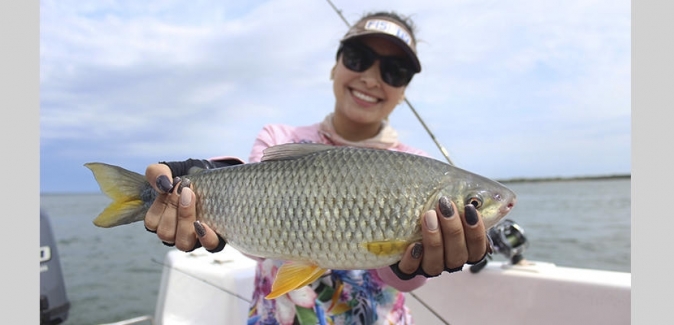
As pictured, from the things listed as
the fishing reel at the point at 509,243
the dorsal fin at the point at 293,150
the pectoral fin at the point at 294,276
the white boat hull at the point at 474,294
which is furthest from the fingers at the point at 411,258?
the fishing reel at the point at 509,243

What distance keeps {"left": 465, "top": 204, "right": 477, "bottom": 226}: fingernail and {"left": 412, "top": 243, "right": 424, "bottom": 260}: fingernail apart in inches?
7.2

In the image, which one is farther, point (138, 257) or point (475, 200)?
point (138, 257)

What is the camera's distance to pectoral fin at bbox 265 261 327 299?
156 centimetres

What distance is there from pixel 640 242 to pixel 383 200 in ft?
Result: 5.82

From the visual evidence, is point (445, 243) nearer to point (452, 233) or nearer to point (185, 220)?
point (452, 233)

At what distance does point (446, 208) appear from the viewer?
1456 mm

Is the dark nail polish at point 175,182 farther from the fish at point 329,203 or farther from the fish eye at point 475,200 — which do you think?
the fish eye at point 475,200

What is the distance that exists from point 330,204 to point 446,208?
0.39 meters

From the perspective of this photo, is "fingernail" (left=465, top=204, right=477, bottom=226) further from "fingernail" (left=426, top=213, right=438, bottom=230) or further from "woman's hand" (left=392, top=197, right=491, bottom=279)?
"fingernail" (left=426, top=213, right=438, bottom=230)

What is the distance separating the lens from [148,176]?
1.73 metres

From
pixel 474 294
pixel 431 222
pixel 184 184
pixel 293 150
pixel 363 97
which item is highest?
pixel 363 97

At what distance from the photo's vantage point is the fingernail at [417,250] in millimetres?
1496

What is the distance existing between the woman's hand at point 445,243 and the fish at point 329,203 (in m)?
0.04

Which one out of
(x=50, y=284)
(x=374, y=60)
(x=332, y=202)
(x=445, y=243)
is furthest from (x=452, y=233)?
(x=50, y=284)
